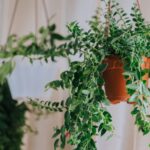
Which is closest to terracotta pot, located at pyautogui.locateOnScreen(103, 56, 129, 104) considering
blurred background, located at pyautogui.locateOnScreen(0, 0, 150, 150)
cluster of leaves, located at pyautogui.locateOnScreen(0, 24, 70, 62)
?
cluster of leaves, located at pyautogui.locateOnScreen(0, 24, 70, 62)

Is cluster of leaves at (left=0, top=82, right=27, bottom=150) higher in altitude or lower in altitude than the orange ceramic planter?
lower

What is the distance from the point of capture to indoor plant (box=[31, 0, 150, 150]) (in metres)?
1.06

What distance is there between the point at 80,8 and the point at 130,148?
0.75 m

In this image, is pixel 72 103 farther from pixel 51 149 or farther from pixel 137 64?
pixel 51 149

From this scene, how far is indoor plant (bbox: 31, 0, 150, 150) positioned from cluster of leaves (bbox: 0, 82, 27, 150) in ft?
0.57

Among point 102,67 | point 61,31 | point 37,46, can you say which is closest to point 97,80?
point 102,67

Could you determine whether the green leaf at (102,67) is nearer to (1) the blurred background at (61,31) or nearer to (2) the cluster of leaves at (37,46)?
(2) the cluster of leaves at (37,46)

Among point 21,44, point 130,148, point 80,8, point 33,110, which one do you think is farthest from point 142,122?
point 80,8

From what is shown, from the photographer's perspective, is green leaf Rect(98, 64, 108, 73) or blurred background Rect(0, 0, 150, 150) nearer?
green leaf Rect(98, 64, 108, 73)

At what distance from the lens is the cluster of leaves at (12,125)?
36.1 inches

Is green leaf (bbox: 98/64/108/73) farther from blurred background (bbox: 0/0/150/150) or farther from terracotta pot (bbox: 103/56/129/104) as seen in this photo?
blurred background (bbox: 0/0/150/150)

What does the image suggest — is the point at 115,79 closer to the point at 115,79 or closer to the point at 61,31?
the point at 115,79

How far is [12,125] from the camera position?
3.04 feet

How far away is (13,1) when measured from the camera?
178 centimetres
